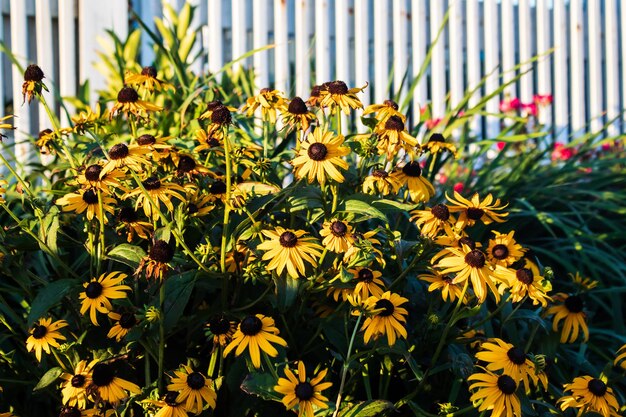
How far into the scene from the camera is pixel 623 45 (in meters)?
6.20

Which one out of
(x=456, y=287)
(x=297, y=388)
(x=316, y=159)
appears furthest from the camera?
(x=456, y=287)

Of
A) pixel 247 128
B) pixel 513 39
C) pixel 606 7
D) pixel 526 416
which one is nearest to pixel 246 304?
pixel 526 416

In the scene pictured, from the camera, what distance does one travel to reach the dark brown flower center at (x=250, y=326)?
127cm

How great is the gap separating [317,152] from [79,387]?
528mm

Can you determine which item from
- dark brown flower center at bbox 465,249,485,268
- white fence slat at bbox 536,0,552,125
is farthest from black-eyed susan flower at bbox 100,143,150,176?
white fence slat at bbox 536,0,552,125

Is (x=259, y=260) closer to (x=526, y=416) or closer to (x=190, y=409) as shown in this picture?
(x=190, y=409)

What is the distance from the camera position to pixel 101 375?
50.7 inches

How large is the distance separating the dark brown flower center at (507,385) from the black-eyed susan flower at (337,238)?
1.03 ft

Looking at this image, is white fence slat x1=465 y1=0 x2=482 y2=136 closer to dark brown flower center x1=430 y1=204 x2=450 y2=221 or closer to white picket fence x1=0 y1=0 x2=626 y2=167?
white picket fence x1=0 y1=0 x2=626 y2=167

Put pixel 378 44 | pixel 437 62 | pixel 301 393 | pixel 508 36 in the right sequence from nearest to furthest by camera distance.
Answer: pixel 301 393, pixel 378 44, pixel 437 62, pixel 508 36

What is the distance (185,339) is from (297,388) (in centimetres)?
35

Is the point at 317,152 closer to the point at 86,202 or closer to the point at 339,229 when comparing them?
the point at 339,229

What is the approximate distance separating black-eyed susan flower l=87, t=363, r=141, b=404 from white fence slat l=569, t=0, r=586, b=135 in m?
5.12

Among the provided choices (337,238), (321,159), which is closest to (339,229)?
(337,238)
